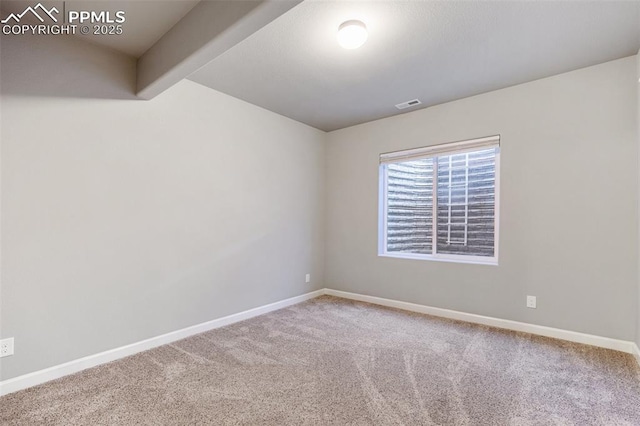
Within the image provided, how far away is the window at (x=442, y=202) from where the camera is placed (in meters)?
3.46

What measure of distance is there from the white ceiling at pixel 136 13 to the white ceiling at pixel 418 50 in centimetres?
49

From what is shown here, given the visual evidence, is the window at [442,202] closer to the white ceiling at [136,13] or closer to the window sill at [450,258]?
the window sill at [450,258]

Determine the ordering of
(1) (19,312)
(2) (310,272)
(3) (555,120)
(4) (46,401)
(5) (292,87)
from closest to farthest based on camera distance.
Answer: (4) (46,401)
(1) (19,312)
(3) (555,120)
(5) (292,87)
(2) (310,272)

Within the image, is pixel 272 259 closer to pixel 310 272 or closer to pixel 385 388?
pixel 310 272

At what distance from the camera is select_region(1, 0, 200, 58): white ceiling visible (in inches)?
77.4

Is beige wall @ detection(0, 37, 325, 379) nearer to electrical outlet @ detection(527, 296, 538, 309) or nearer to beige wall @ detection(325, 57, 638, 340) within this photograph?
beige wall @ detection(325, 57, 638, 340)

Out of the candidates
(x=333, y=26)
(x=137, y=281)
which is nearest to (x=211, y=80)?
(x=333, y=26)

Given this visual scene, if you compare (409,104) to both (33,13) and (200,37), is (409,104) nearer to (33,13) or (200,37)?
(200,37)

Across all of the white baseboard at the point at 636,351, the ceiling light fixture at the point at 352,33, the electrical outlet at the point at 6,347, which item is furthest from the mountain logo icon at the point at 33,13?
the white baseboard at the point at 636,351

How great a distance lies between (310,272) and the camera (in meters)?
4.46

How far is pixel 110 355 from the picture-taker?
8.06ft

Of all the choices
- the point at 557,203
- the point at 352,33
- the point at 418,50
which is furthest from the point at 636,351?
the point at 352,33

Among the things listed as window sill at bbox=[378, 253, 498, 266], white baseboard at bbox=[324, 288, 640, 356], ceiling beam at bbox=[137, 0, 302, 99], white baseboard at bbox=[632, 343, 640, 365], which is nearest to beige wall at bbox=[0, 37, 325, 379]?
ceiling beam at bbox=[137, 0, 302, 99]

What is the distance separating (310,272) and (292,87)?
2493 mm
